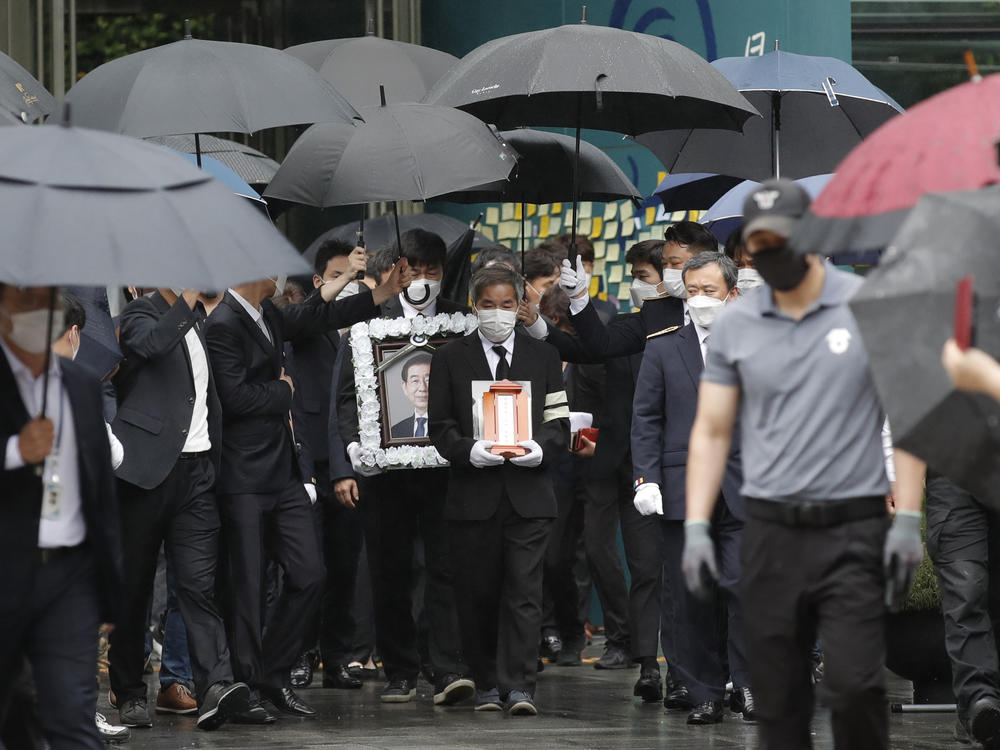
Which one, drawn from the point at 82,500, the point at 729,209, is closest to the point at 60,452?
the point at 82,500

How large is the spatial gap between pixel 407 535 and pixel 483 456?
1119mm

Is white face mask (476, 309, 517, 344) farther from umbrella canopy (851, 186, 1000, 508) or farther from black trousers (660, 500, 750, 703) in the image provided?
umbrella canopy (851, 186, 1000, 508)

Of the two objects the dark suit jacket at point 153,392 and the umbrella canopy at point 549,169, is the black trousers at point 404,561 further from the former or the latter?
the umbrella canopy at point 549,169

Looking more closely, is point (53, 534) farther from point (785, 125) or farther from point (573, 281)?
point (785, 125)

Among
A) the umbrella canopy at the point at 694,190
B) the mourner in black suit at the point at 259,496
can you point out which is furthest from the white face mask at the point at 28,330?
the umbrella canopy at the point at 694,190

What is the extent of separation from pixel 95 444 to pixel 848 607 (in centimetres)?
231

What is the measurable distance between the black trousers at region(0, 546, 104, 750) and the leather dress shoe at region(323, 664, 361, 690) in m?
5.25

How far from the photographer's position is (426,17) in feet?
54.2

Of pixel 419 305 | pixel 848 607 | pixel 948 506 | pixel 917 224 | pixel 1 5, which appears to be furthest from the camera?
pixel 1 5

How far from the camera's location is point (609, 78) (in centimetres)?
884

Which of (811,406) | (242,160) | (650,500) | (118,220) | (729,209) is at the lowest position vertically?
(650,500)

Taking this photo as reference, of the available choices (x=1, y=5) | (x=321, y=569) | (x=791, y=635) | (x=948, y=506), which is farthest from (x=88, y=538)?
(x=1, y=5)

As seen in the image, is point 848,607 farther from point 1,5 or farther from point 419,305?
point 1,5

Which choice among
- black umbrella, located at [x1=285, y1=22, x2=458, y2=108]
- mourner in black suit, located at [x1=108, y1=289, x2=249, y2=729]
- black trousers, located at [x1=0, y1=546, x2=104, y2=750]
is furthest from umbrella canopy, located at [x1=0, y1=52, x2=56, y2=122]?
black trousers, located at [x1=0, y1=546, x2=104, y2=750]
